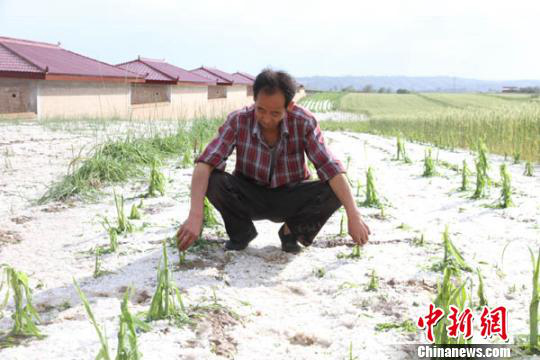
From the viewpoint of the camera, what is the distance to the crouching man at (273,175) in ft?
7.74

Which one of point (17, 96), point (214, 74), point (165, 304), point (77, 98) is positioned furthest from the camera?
point (214, 74)

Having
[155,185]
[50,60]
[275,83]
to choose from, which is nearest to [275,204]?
[275,83]

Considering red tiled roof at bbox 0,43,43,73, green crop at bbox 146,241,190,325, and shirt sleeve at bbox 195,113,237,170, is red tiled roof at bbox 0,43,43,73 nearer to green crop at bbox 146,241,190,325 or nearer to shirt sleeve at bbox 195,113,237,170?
shirt sleeve at bbox 195,113,237,170

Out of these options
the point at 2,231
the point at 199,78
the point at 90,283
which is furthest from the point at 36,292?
the point at 199,78

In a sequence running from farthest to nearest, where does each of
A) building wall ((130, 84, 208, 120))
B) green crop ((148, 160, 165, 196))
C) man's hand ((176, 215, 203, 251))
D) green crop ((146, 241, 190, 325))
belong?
1. building wall ((130, 84, 208, 120))
2. green crop ((148, 160, 165, 196))
3. man's hand ((176, 215, 203, 251))
4. green crop ((146, 241, 190, 325))

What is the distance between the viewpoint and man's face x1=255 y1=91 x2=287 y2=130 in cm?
231

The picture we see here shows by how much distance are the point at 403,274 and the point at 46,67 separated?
12.1 meters

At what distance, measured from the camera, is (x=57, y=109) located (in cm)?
1348

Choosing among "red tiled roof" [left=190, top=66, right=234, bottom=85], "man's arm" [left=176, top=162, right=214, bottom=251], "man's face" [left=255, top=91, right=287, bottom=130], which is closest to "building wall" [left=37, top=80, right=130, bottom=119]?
"man's arm" [left=176, top=162, right=214, bottom=251]

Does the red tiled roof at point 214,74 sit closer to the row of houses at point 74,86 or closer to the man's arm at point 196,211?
the row of houses at point 74,86

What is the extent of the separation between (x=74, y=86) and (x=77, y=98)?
14.0 inches

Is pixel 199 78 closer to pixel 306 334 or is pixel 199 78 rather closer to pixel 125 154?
pixel 125 154

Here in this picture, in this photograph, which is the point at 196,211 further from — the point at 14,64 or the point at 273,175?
the point at 14,64

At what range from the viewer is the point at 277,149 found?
259 centimetres
